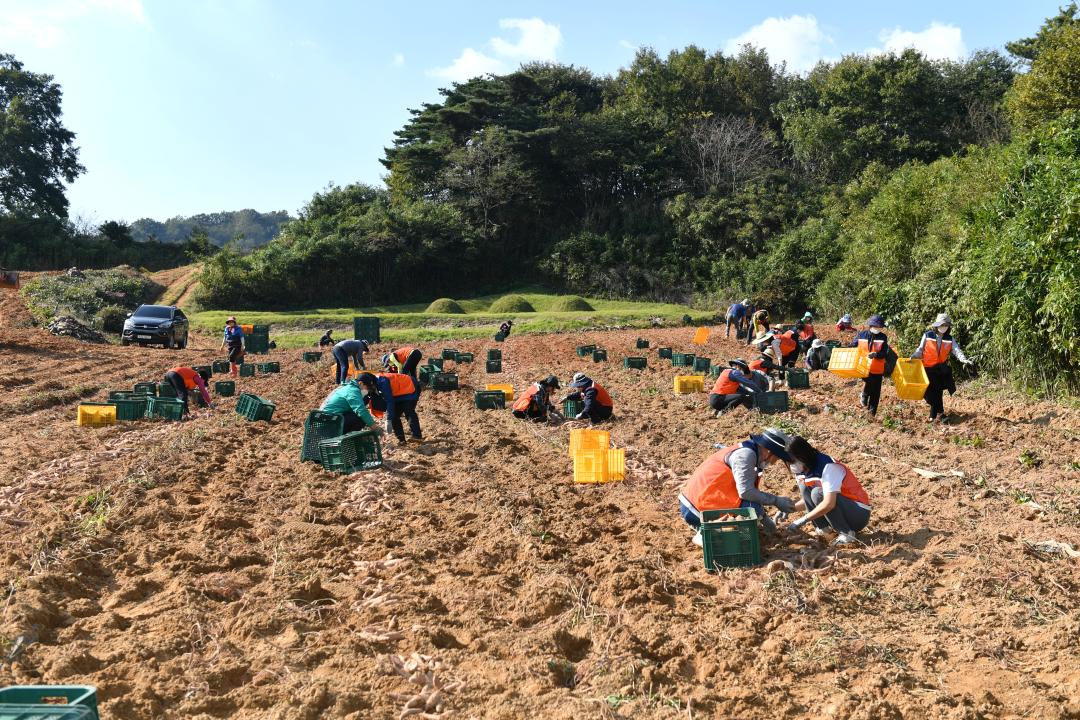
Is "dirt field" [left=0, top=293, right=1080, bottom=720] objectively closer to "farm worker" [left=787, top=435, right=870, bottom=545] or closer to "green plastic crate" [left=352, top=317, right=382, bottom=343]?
"farm worker" [left=787, top=435, right=870, bottom=545]

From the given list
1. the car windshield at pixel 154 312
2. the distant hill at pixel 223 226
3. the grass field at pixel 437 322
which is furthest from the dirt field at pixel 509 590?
the distant hill at pixel 223 226

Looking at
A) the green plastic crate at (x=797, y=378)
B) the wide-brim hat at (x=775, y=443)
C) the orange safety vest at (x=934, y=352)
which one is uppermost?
the orange safety vest at (x=934, y=352)

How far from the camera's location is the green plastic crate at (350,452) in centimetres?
872

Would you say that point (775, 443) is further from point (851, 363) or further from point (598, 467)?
point (851, 363)

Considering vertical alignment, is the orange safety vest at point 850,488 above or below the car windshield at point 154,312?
below

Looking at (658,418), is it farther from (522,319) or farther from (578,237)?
(578,237)

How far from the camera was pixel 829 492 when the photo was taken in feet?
20.1

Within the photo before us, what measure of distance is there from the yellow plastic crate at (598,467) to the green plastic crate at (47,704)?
600 cm

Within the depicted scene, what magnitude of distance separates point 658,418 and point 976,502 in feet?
17.2

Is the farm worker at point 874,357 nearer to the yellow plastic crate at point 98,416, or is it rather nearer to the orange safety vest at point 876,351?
the orange safety vest at point 876,351

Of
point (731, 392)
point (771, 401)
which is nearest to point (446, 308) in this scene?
point (731, 392)

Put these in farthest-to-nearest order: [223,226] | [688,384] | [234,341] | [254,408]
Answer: [223,226]
[234,341]
[688,384]
[254,408]

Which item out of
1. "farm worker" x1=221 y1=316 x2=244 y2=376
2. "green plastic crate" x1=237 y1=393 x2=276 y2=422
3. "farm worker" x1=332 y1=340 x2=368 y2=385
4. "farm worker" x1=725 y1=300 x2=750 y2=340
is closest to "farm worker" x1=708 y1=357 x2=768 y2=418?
"farm worker" x1=332 y1=340 x2=368 y2=385

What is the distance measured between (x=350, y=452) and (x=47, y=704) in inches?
233
